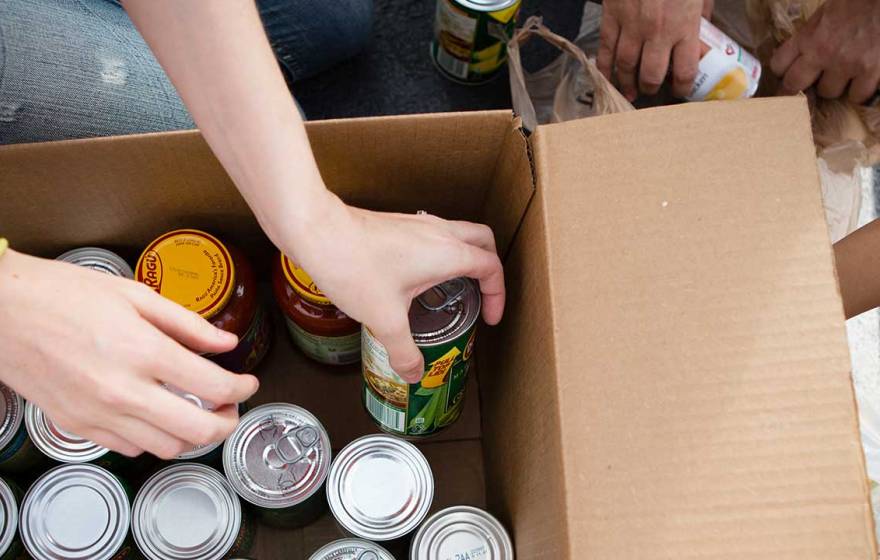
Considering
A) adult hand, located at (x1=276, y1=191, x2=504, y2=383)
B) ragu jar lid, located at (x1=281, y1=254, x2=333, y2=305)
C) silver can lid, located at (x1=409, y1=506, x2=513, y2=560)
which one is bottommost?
silver can lid, located at (x1=409, y1=506, x2=513, y2=560)

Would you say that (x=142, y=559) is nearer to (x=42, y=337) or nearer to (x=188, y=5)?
(x=42, y=337)

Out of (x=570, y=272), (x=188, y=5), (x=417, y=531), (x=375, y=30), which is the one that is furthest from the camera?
(x=375, y=30)

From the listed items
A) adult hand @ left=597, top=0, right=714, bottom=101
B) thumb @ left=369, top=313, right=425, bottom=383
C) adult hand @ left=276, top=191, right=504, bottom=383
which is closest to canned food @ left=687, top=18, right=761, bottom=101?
adult hand @ left=597, top=0, right=714, bottom=101

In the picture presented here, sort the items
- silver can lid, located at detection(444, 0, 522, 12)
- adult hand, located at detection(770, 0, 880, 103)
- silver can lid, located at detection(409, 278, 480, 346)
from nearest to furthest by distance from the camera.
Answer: silver can lid, located at detection(409, 278, 480, 346)
adult hand, located at detection(770, 0, 880, 103)
silver can lid, located at detection(444, 0, 522, 12)

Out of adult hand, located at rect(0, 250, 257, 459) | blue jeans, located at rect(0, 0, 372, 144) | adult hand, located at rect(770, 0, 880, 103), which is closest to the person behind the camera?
adult hand, located at rect(0, 250, 257, 459)

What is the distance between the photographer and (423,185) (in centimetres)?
83

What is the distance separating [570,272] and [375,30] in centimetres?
94

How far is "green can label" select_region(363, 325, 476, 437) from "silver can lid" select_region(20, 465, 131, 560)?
0.28 m

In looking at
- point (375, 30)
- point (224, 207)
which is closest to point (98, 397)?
point (224, 207)

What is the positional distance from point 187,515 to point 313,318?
243 mm

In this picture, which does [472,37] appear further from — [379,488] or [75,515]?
[75,515]

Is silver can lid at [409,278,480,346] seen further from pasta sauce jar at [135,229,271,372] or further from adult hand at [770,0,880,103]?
adult hand at [770,0,880,103]

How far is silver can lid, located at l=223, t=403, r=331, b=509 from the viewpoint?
750 millimetres

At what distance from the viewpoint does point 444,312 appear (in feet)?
2.35
